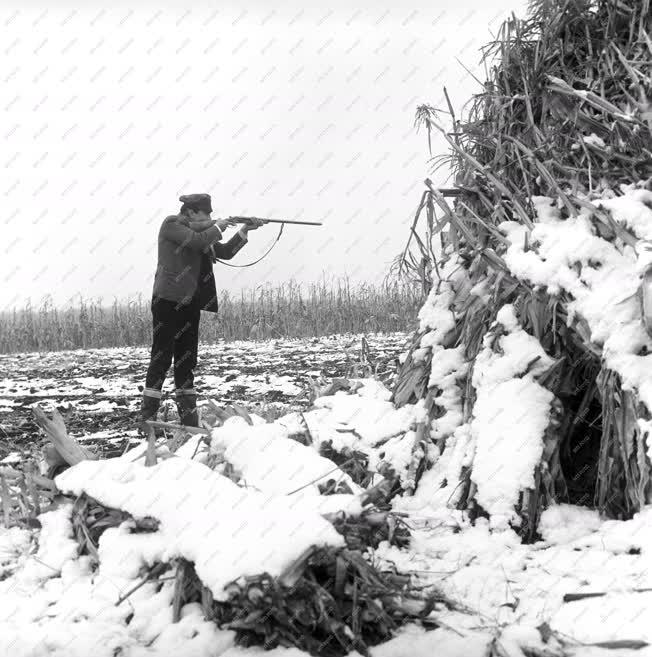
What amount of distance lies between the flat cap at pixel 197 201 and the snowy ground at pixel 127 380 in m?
1.56

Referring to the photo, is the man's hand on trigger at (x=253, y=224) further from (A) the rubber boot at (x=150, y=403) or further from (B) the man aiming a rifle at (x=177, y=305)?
(A) the rubber boot at (x=150, y=403)

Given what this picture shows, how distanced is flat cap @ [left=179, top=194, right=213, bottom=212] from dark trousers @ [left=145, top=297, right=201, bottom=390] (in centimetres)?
76

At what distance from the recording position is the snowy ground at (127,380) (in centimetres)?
429

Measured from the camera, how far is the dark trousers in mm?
4777

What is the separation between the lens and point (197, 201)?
5.12m

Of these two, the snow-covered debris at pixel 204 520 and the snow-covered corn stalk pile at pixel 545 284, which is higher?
the snow-covered corn stalk pile at pixel 545 284

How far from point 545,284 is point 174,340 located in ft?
11.0

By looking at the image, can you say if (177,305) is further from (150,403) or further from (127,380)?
(127,380)

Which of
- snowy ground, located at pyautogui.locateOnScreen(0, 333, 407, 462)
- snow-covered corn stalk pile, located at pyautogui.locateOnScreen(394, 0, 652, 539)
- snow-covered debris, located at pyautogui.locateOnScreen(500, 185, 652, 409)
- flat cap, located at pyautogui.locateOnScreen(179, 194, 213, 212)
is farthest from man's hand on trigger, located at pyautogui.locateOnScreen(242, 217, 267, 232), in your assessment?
snow-covered debris, located at pyautogui.locateOnScreen(500, 185, 652, 409)

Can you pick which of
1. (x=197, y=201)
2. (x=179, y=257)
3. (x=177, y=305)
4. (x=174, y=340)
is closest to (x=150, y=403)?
(x=174, y=340)

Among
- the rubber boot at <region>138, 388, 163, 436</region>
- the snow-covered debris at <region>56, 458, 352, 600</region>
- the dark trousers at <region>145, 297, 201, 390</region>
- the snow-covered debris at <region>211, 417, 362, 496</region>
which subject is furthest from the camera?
the dark trousers at <region>145, 297, 201, 390</region>

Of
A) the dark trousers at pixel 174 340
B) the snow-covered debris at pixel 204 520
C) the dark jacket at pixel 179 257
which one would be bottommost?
the snow-covered debris at pixel 204 520

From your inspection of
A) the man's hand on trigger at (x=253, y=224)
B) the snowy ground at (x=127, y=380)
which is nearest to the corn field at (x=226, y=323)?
the snowy ground at (x=127, y=380)

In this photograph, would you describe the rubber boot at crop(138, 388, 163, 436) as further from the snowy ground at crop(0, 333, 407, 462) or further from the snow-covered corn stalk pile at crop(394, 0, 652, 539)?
the snow-covered corn stalk pile at crop(394, 0, 652, 539)
